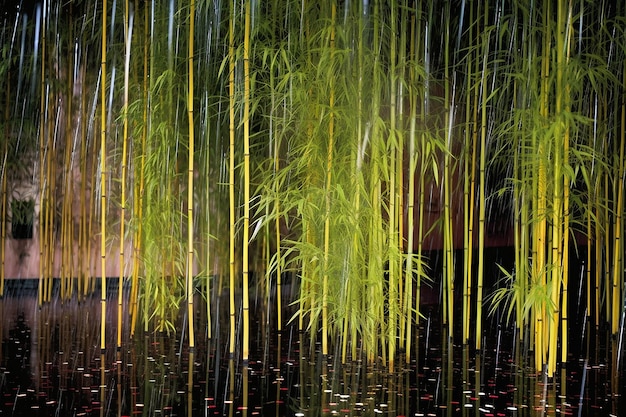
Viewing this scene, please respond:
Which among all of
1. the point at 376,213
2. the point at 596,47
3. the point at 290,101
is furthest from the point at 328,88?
the point at 596,47

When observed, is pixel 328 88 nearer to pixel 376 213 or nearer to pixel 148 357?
pixel 376 213

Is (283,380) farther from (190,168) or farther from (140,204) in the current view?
(140,204)

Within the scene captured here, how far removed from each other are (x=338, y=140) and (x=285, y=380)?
1.10 m

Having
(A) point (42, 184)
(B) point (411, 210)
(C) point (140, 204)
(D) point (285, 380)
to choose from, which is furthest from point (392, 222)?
(A) point (42, 184)

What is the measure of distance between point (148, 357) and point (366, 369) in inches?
37.5

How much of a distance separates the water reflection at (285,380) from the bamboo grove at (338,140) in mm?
130

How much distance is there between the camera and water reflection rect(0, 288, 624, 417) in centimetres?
286

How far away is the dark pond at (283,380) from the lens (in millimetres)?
2857

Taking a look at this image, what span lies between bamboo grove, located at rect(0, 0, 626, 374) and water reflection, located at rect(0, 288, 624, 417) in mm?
130

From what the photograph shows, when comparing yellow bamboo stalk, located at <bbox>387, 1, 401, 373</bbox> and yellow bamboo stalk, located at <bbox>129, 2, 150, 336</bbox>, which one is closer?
yellow bamboo stalk, located at <bbox>387, 1, 401, 373</bbox>

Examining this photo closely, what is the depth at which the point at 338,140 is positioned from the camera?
3.81 m

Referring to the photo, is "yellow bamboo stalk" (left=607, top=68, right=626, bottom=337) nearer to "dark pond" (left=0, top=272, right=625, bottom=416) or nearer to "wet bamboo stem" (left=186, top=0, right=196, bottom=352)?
"dark pond" (left=0, top=272, right=625, bottom=416)

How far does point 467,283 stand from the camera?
3906 millimetres

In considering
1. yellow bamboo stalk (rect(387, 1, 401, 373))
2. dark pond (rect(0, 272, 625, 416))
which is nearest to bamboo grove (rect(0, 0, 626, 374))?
yellow bamboo stalk (rect(387, 1, 401, 373))
